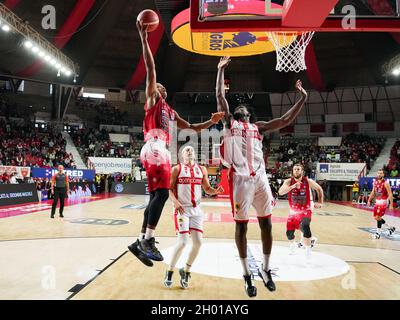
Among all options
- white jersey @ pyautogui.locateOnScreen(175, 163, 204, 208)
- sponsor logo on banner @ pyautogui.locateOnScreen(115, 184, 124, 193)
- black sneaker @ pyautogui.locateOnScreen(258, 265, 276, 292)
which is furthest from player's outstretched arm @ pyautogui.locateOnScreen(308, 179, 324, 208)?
sponsor logo on banner @ pyautogui.locateOnScreen(115, 184, 124, 193)

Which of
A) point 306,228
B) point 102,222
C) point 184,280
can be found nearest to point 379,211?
point 306,228

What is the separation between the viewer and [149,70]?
3859 millimetres

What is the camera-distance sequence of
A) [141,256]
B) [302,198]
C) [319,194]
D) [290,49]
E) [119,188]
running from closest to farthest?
[141,256] < [319,194] < [302,198] < [290,49] < [119,188]

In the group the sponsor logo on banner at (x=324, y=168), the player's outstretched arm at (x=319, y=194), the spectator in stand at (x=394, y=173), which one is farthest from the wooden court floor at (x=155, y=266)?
the sponsor logo on banner at (x=324, y=168)

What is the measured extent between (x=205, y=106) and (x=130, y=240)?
26.9m

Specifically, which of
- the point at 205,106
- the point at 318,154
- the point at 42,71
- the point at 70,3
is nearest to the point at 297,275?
the point at 70,3

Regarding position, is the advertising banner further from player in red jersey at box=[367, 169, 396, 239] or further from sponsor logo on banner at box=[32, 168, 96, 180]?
player in red jersey at box=[367, 169, 396, 239]

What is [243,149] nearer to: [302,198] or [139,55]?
[302,198]

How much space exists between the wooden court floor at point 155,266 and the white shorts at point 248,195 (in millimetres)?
1280

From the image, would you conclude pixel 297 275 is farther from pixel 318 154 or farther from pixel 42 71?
pixel 318 154

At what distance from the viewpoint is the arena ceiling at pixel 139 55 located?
18.5 m

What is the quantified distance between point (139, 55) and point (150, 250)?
22.2 metres

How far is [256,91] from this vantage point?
86.9 feet
